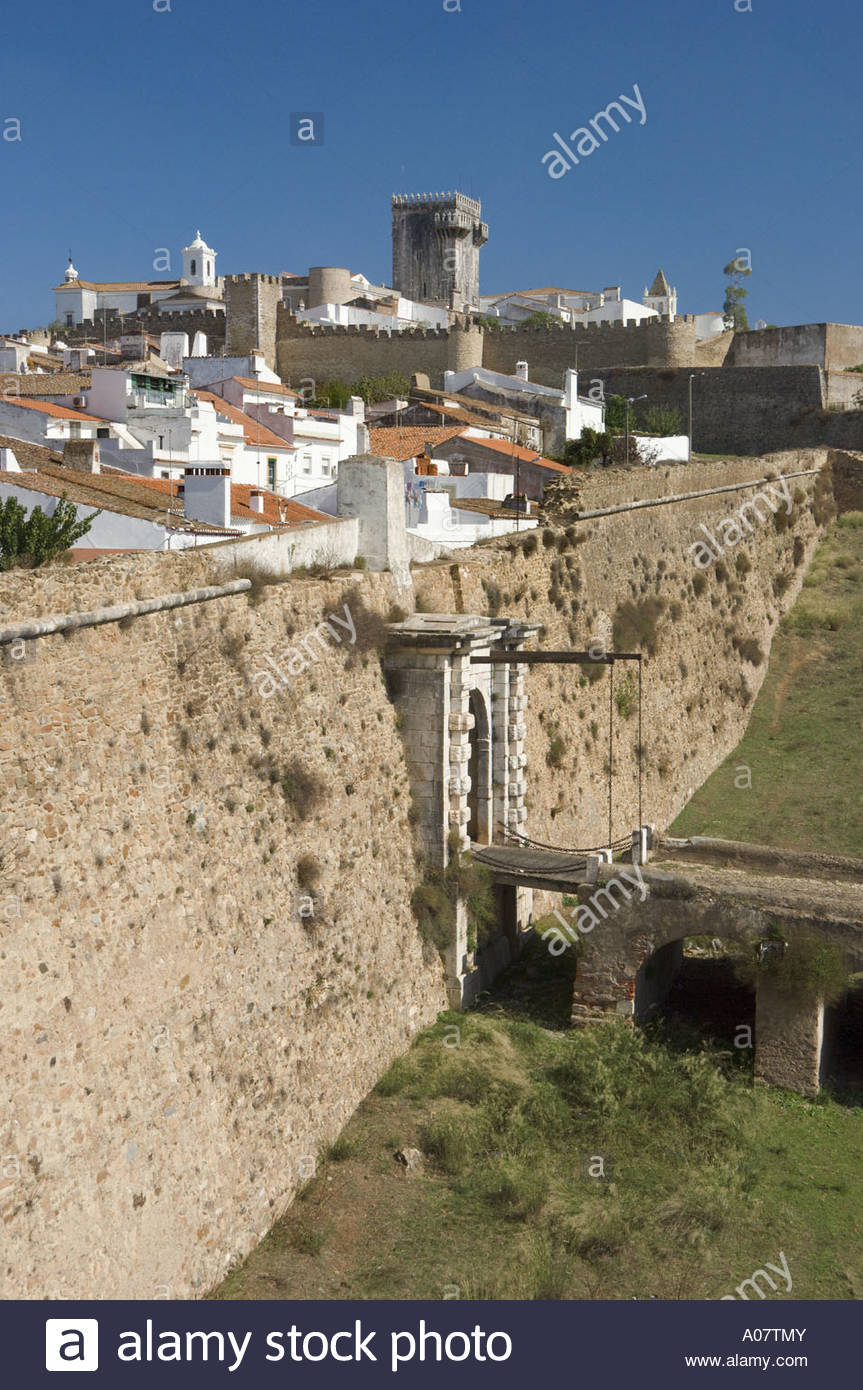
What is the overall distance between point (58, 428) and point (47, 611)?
18.8 meters

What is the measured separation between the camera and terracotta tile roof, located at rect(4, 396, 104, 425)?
27.3 metres

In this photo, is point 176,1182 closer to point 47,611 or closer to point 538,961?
point 47,611

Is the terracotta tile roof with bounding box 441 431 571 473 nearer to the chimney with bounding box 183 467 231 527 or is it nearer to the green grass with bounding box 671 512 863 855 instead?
the green grass with bounding box 671 512 863 855

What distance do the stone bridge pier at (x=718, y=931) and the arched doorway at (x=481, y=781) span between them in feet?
5.94

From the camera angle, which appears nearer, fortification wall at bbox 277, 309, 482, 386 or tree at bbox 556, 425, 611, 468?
tree at bbox 556, 425, 611, 468

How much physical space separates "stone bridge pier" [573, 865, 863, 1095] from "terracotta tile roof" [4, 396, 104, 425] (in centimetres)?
1655

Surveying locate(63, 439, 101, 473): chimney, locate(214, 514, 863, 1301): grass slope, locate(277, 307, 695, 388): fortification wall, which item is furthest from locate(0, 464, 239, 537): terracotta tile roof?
locate(277, 307, 695, 388): fortification wall

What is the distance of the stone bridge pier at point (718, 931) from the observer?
1440 centimetres

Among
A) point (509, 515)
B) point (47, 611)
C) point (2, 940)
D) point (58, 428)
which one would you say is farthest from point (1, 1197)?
point (58, 428)

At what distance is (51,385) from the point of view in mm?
33344

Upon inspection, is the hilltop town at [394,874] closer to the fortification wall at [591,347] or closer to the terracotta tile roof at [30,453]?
the terracotta tile roof at [30,453]

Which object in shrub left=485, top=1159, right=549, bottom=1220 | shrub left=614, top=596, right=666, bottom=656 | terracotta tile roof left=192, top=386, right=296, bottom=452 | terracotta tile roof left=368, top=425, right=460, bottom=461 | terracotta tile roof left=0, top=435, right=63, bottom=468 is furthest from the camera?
terracotta tile roof left=368, top=425, right=460, bottom=461

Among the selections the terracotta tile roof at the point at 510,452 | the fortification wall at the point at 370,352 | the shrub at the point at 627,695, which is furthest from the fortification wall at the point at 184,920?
the fortification wall at the point at 370,352

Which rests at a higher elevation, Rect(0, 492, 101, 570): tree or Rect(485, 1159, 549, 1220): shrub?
Rect(0, 492, 101, 570): tree
